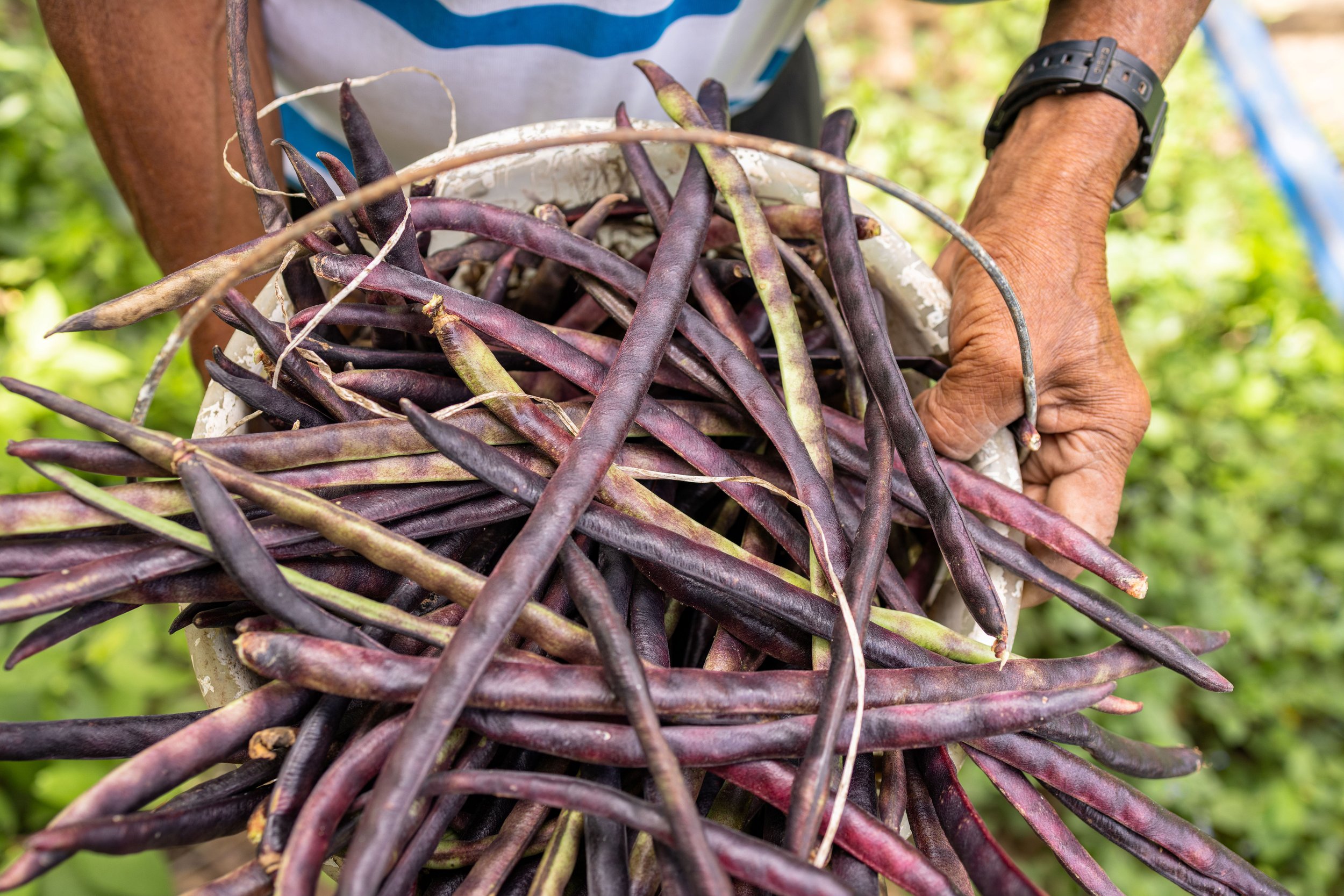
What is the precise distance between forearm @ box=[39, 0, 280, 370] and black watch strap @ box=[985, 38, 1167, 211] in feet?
4.06

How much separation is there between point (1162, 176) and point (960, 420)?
2940 millimetres

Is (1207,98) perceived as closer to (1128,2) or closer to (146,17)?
(1128,2)

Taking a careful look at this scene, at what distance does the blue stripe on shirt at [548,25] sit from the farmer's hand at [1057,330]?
2.06 ft

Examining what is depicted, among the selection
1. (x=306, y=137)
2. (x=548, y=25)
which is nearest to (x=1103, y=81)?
(x=548, y=25)

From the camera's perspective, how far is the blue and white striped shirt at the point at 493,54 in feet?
4.40

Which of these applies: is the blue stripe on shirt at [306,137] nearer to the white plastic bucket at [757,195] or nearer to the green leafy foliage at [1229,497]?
the white plastic bucket at [757,195]

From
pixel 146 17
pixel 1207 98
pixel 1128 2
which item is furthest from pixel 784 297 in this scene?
pixel 1207 98

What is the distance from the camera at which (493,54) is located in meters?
1.40

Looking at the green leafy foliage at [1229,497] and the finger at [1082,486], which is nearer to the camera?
the finger at [1082,486]

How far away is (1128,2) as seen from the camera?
127cm

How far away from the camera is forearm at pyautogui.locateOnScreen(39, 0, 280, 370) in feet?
3.95

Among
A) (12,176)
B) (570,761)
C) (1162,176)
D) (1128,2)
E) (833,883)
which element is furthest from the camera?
(1162,176)

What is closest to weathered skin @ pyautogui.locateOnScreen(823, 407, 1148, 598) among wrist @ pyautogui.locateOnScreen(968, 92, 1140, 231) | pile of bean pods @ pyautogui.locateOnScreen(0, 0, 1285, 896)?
pile of bean pods @ pyautogui.locateOnScreen(0, 0, 1285, 896)

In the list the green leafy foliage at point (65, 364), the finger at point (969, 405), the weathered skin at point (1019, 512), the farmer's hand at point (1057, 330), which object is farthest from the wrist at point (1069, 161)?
the green leafy foliage at point (65, 364)
